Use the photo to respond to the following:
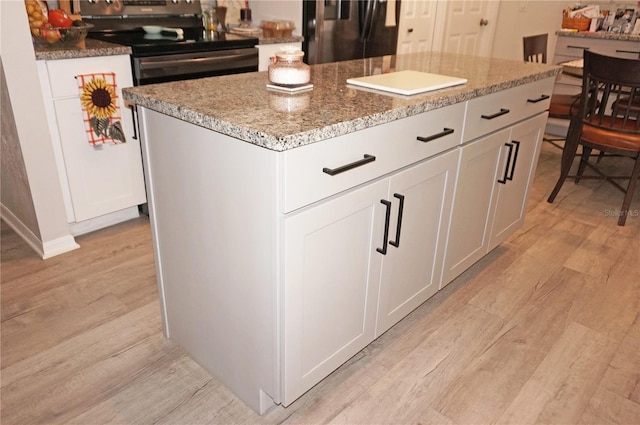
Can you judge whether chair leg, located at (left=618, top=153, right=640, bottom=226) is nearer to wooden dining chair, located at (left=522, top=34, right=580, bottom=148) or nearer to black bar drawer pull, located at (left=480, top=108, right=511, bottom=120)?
wooden dining chair, located at (left=522, top=34, right=580, bottom=148)

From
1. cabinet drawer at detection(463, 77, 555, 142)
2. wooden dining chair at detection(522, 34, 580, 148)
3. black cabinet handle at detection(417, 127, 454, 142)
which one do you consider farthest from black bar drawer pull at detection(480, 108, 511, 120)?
wooden dining chair at detection(522, 34, 580, 148)

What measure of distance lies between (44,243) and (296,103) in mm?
1681

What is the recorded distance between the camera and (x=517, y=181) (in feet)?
7.95

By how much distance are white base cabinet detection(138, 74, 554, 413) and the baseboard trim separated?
0.97 m

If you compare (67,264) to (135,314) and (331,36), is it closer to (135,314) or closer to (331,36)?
(135,314)

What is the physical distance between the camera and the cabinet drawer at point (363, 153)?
3.96ft

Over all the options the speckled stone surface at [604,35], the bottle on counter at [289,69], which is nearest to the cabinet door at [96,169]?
the bottle on counter at [289,69]

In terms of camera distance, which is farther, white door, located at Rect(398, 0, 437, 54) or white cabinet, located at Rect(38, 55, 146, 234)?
white door, located at Rect(398, 0, 437, 54)

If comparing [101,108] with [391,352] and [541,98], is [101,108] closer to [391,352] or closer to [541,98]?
[391,352]

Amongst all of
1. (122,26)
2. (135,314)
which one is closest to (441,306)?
(135,314)

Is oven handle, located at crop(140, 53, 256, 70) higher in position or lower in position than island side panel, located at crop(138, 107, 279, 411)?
higher

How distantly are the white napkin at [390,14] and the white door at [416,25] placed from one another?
0.50 feet

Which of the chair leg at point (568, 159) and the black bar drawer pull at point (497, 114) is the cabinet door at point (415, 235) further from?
the chair leg at point (568, 159)

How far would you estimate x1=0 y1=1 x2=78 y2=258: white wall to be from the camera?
2072 millimetres
